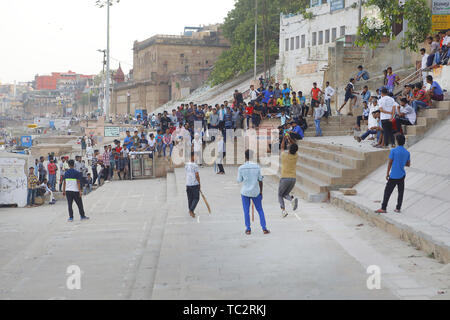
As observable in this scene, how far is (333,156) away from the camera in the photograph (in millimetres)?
13055

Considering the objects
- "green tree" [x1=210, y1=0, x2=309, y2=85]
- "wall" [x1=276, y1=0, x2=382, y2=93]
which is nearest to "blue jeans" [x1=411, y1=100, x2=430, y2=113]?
"wall" [x1=276, y1=0, x2=382, y2=93]

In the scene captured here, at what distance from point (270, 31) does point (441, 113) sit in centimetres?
3543

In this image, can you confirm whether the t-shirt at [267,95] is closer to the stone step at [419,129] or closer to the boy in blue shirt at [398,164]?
the stone step at [419,129]

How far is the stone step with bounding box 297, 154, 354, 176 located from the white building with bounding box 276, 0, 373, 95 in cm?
2096

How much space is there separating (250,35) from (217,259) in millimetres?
40300

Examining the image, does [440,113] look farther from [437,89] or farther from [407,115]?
[437,89]

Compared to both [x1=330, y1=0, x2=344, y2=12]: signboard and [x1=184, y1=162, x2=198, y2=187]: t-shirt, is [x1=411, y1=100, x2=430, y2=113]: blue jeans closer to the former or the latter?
[x1=184, y1=162, x2=198, y2=187]: t-shirt

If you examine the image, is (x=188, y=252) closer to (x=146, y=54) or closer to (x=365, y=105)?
(x=365, y=105)

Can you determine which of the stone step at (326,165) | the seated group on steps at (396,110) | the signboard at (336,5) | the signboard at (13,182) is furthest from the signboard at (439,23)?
the signboard at (336,5)

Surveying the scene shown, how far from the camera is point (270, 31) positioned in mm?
46031

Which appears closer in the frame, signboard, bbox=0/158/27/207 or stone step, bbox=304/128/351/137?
signboard, bbox=0/158/27/207

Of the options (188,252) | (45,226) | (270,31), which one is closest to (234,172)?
(45,226)

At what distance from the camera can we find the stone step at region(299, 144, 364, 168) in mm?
11562

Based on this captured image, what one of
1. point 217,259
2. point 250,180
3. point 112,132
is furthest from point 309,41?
point 217,259
